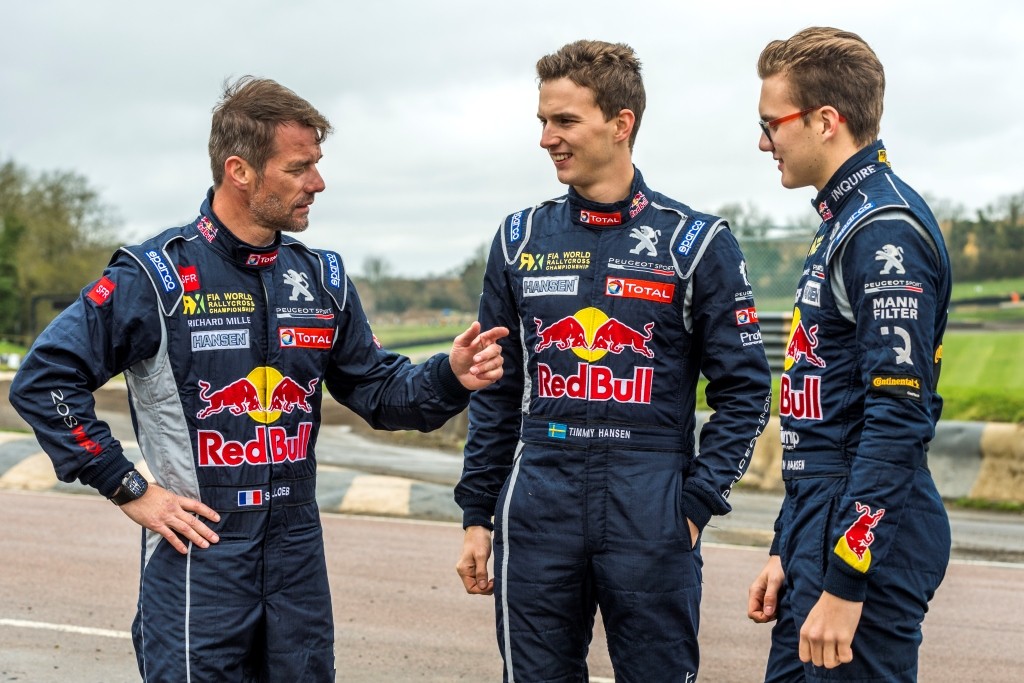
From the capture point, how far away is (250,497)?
3.59m

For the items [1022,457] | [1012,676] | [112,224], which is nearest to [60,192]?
[112,224]

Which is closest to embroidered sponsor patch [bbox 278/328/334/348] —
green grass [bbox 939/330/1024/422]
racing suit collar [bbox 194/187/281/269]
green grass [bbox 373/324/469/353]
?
racing suit collar [bbox 194/187/281/269]

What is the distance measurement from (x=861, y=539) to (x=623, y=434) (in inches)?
32.8

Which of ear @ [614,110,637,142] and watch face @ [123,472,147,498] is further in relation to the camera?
ear @ [614,110,637,142]

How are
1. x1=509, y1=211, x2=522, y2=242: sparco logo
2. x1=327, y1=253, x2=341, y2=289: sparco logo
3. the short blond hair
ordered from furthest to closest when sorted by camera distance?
x1=327, y1=253, x2=341, y2=289: sparco logo
x1=509, y1=211, x2=522, y2=242: sparco logo
the short blond hair

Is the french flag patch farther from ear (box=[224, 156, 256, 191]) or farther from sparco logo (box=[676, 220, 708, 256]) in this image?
sparco logo (box=[676, 220, 708, 256])

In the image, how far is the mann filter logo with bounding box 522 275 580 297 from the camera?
11.8 feet

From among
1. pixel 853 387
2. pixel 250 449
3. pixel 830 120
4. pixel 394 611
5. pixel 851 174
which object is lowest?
pixel 394 611

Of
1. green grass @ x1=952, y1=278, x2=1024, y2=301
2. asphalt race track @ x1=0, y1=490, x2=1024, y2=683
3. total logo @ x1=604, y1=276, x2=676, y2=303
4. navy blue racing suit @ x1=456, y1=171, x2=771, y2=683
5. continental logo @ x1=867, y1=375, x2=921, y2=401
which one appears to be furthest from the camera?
green grass @ x1=952, y1=278, x2=1024, y2=301

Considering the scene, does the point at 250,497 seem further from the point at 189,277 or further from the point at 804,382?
the point at 804,382

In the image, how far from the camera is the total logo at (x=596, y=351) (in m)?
A: 3.53

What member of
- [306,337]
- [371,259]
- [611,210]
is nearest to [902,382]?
[611,210]

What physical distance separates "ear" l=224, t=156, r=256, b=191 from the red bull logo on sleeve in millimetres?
2066

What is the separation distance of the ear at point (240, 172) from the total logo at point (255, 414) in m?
0.59
